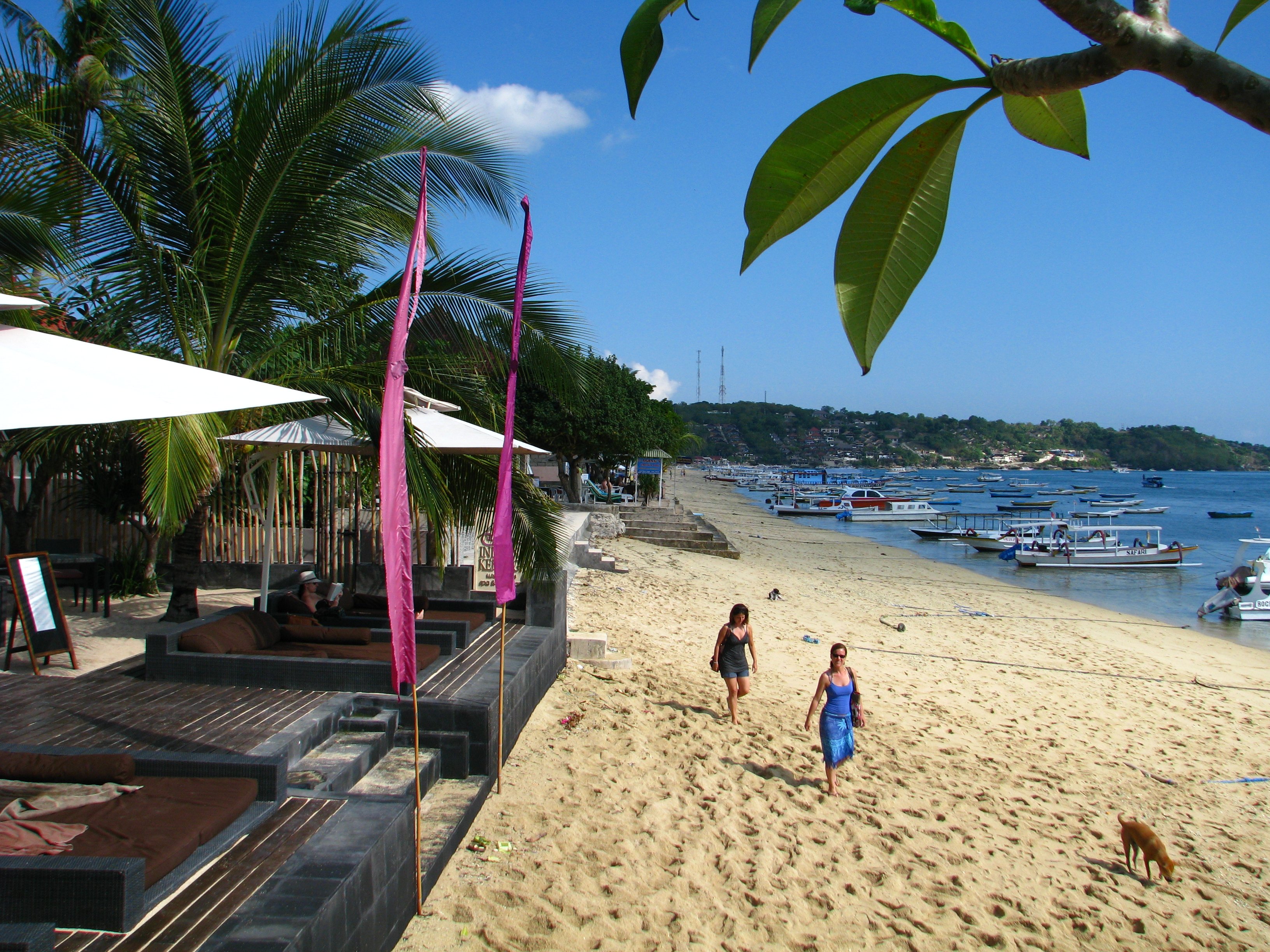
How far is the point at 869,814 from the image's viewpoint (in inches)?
248

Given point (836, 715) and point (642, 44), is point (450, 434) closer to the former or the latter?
point (836, 715)

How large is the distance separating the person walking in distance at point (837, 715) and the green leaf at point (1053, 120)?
5.74m

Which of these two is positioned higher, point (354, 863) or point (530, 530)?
point (530, 530)

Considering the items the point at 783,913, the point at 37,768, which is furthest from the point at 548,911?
the point at 37,768

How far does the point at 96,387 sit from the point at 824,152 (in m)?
3.15

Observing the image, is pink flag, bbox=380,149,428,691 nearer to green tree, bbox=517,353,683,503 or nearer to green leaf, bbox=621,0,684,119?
green leaf, bbox=621,0,684,119

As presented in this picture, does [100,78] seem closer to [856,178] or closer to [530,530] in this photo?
[530,530]

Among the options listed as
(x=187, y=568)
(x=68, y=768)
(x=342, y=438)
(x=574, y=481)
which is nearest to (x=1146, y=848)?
(x=68, y=768)

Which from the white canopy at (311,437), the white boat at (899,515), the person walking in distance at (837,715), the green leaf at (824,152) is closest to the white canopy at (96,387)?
the green leaf at (824,152)

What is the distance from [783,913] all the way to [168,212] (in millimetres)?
7768

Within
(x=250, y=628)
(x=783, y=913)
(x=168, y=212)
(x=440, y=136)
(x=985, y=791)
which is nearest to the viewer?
(x=783, y=913)

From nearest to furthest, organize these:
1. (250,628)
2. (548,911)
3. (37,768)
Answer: (37,768) → (548,911) → (250,628)

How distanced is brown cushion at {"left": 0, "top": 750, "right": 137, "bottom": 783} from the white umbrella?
335 centimetres

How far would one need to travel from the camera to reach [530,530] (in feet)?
25.3
